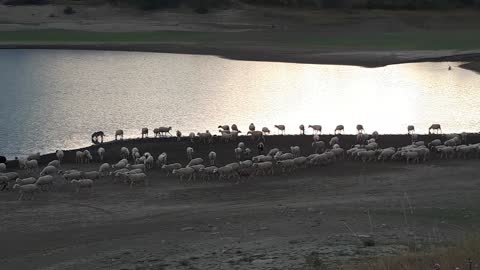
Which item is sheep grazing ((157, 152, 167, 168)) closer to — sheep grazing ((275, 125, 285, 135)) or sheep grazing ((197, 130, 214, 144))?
sheep grazing ((197, 130, 214, 144))

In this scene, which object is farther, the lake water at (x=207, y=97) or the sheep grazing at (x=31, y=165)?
the lake water at (x=207, y=97)

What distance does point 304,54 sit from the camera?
56438mm

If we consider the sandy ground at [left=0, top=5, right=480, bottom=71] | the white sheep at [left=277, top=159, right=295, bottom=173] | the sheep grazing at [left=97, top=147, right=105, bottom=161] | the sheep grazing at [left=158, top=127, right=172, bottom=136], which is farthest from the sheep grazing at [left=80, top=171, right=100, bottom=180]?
the sandy ground at [left=0, top=5, right=480, bottom=71]

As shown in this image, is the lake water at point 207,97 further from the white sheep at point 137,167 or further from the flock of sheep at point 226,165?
the white sheep at point 137,167

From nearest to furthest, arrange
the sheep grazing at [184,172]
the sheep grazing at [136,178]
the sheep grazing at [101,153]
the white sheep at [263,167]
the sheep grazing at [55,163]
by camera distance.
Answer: the sheep grazing at [136,178], the sheep grazing at [184,172], the white sheep at [263,167], the sheep grazing at [55,163], the sheep grazing at [101,153]

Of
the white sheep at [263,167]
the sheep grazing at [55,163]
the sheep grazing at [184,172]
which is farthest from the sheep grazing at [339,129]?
the sheep grazing at [55,163]

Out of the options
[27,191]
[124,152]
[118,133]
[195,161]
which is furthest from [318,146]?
[27,191]

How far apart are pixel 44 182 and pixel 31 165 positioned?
2.66m

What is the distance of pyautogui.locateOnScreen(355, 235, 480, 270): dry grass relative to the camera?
9.12 metres

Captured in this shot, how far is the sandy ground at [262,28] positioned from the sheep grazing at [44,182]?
34715mm

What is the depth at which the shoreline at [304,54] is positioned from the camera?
52.6m

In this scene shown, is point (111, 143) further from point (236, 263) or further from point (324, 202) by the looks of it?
point (236, 263)

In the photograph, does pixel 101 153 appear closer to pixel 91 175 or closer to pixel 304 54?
pixel 91 175

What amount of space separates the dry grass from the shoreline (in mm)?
39739
